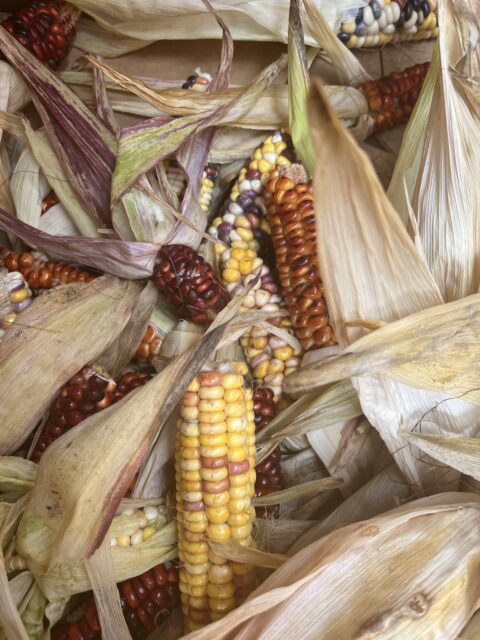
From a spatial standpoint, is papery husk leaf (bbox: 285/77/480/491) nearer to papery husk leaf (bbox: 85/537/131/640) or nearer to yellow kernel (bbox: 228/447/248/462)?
yellow kernel (bbox: 228/447/248/462)

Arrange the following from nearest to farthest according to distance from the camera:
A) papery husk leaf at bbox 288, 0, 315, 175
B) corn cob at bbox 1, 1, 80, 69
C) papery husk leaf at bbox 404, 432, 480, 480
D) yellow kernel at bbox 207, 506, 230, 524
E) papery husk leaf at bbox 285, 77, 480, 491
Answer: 1. papery husk leaf at bbox 285, 77, 480, 491
2. papery husk leaf at bbox 404, 432, 480, 480
3. yellow kernel at bbox 207, 506, 230, 524
4. papery husk leaf at bbox 288, 0, 315, 175
5. corn cob at bbox 1, 1, 80, 69

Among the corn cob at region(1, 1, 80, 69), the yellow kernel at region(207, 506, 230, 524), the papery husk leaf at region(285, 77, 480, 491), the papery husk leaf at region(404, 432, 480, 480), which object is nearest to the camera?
the papery husk leaf at region(285, 77, 480, 491)

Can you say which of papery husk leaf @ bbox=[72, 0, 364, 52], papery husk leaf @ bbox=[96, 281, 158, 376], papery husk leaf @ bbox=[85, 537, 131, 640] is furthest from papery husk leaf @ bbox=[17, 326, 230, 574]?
papery husk leaf @ bbox=[72, 0, 364, 52]

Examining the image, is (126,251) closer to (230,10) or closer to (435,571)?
(230,10)

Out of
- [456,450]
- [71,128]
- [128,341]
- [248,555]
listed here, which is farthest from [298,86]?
[248,555]

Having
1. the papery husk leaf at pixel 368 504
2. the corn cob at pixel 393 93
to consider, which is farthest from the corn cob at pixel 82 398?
the corn cob at pixel 393 93

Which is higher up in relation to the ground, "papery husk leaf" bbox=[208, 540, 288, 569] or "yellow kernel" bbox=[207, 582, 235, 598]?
"papery husk leaf" bbox=[208, 540, 288, 569]

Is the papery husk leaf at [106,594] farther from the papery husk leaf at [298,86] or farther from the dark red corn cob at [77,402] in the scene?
the papery husk leaf at [298,86]

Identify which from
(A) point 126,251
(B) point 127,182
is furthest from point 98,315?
(B) point 127,182
